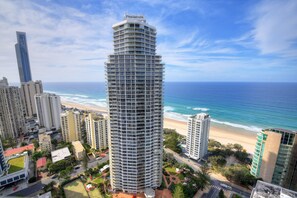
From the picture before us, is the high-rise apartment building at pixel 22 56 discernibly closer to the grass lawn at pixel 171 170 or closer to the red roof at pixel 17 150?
the red roof at pixel 17 150

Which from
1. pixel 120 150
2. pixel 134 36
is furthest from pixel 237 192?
pixel 134 36

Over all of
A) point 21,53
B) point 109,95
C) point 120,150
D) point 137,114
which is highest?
point 21,53

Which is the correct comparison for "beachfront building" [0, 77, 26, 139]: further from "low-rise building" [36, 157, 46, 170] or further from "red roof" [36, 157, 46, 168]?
"low-rise building" [36, 157, 46, 170]

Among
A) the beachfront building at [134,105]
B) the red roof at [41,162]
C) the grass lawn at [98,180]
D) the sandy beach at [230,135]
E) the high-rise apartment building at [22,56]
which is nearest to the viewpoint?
the beachfront building at [134,105]

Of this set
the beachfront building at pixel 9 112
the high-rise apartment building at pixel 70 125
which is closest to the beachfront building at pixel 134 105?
the high-rise apartment building at pixel 70 125

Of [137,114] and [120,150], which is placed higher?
[137,114]

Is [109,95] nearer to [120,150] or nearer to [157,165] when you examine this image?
[120,150]

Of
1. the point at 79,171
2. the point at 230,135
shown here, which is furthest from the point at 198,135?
the point at 79,171

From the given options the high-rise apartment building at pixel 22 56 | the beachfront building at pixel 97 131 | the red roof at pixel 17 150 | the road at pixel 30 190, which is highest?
the high-rise apartment building at pixel 22 56
